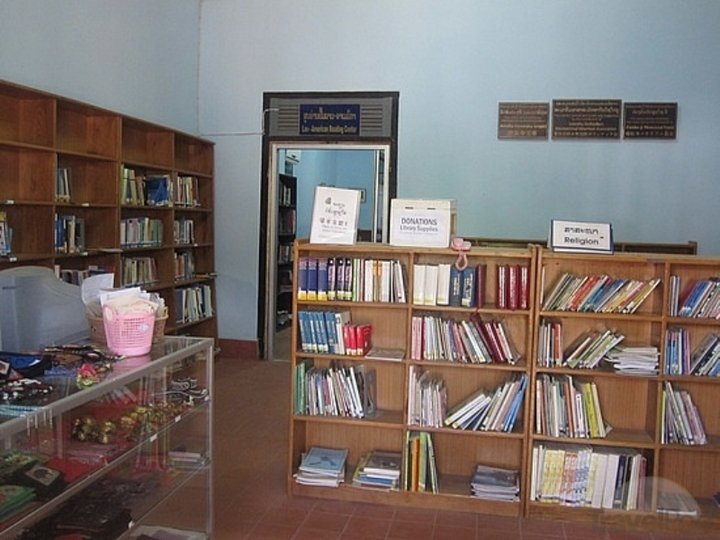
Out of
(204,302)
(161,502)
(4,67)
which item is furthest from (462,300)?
(204,302)

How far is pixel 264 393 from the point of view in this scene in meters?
5.68

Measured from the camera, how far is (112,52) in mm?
5480

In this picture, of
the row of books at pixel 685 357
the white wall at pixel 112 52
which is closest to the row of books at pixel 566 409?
the row of books at pixel 685 357

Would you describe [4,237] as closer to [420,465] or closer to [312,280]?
[312,280]

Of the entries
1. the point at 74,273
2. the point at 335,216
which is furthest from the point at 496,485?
the point at 74,273

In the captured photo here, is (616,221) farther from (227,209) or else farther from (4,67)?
(4,67)

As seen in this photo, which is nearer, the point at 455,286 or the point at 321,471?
the point at 455,286

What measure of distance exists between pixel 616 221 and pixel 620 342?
3053 millimetres

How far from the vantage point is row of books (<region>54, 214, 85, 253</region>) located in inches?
181

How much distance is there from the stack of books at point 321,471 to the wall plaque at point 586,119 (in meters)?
3.99

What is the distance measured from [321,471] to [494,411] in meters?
0.98

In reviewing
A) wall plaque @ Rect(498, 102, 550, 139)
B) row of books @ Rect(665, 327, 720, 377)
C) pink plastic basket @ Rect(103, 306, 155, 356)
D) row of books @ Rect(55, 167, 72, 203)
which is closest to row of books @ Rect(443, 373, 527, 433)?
row of books @ Rect(665, 327, 720, 377)

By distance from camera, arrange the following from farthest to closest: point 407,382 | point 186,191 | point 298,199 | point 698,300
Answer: point 298,199 → point 186,191 → point 407,382 → point 698,300

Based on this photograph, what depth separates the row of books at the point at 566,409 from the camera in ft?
11.1
